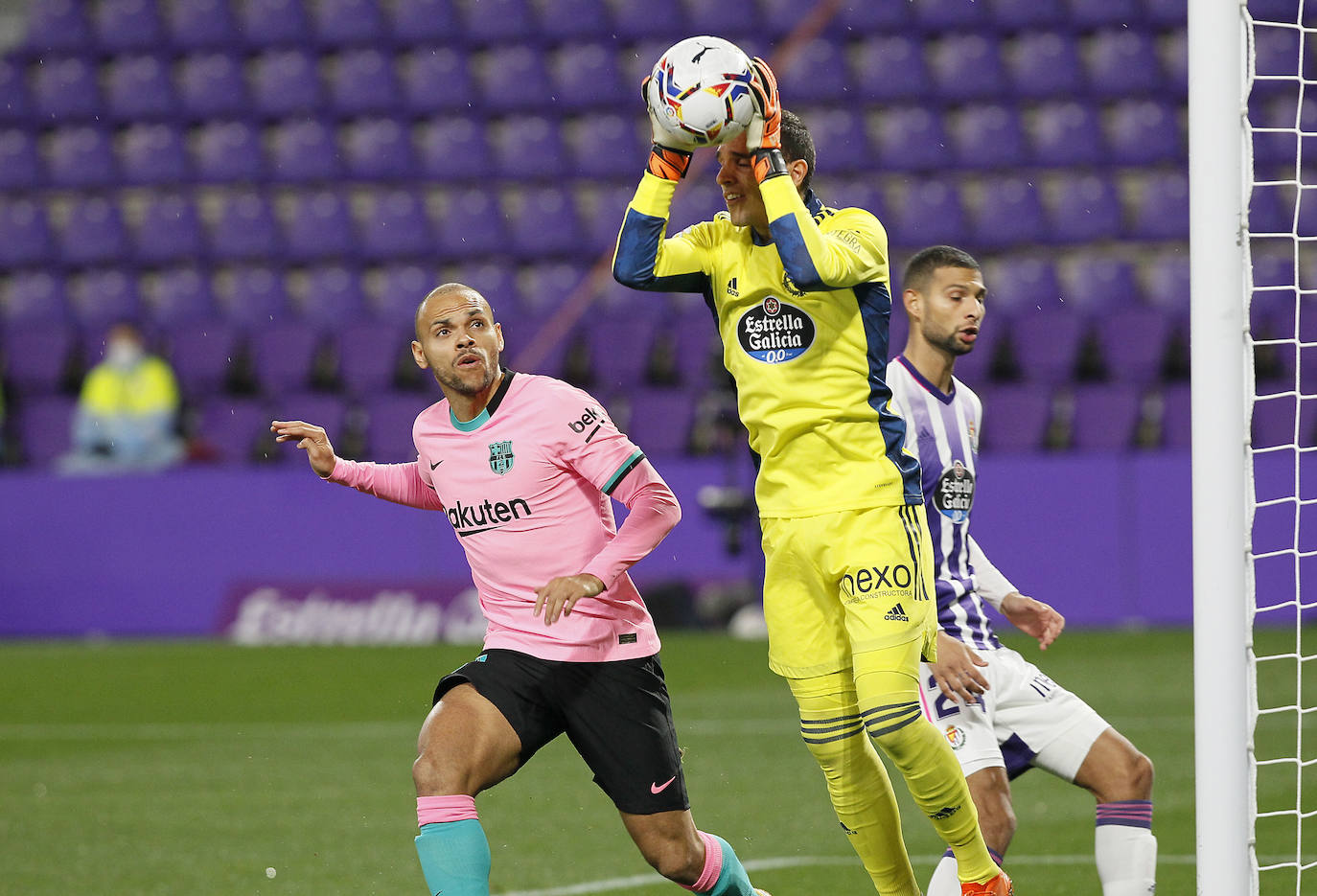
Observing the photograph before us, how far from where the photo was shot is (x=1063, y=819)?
22.5 feet

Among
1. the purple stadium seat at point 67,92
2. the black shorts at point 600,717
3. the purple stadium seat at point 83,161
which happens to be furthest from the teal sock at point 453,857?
the purple stadium seat at point 67,92

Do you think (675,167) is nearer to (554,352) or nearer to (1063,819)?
(1063,819)

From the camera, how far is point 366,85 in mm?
17500

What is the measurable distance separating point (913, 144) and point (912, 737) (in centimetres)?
1289

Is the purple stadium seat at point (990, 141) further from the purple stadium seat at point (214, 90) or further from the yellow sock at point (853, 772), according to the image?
the yellow sock at point (853, 772)

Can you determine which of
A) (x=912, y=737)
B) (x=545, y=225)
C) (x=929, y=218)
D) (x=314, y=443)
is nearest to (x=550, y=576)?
(x=314, y=443)

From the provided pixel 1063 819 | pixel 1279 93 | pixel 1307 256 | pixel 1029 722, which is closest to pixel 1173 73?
pixel 1279 93

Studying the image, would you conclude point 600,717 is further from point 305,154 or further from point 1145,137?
point 305,154

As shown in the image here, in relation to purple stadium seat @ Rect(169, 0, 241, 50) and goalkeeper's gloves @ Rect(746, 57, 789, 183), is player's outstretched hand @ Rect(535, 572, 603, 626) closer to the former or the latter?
goalkeeper's gloves @ Rect(746, 57, 789, 183)

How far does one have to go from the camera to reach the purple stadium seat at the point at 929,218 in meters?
15.6

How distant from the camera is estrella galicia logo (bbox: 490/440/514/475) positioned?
14.9 ft

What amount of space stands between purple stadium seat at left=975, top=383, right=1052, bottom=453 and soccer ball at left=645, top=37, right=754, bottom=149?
10147mm

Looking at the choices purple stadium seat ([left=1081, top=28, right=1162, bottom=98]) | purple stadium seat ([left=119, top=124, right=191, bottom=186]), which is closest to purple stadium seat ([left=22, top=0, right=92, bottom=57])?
purple stadium seat ([left=119, top=124, right=191, bottom=186])

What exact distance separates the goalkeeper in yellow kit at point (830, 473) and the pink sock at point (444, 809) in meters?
0.82
